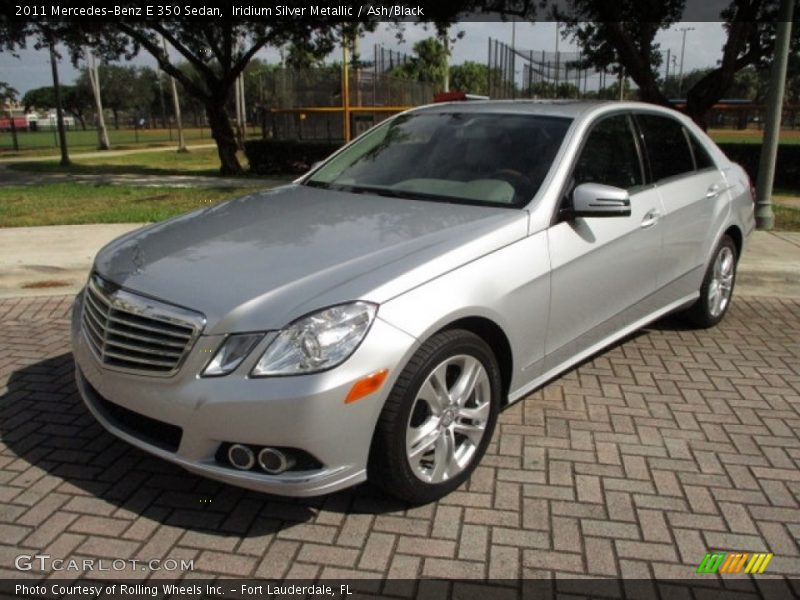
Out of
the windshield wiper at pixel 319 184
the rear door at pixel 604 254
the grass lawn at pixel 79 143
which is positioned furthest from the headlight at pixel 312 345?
the grass lawn at pixel 79 143

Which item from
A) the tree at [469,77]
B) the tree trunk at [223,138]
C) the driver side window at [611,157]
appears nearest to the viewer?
the driver side window at [611,157]

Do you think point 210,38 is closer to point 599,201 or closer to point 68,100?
point 599,201

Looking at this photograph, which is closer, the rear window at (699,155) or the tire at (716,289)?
the rear window at (699,155)

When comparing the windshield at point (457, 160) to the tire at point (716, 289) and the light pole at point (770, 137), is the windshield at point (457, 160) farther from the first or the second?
the light pole at point (770, 137)

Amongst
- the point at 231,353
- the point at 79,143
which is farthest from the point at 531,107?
the point at 79,143

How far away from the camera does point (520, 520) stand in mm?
3029

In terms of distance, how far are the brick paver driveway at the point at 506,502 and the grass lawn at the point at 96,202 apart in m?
5.71

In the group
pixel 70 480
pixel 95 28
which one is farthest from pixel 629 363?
pixel 95 28

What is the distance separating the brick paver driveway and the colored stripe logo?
0.03m

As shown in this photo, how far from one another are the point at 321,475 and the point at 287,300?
25.9 inches

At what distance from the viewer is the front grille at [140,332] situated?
2.76 meters

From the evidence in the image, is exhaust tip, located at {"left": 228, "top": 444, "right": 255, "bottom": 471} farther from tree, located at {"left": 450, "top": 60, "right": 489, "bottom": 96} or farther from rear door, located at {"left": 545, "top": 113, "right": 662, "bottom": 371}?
tree, located at {"left": 450, "top": 60, "right": 489, "bottom": 96}

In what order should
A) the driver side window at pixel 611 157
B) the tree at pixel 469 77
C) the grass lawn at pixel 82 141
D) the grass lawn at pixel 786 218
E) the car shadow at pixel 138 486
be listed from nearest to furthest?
the car shadow at pixel 138 486 < the driver side window at pixel 611 157 < the grass lawn at pixel 786 218 < the grass lawn at pixel 82 141 < the tree at pixel 469 77

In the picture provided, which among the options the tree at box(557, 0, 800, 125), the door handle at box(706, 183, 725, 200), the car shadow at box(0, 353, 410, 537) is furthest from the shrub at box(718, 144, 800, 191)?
the car shadow at box(0, 353, 410, 537)
